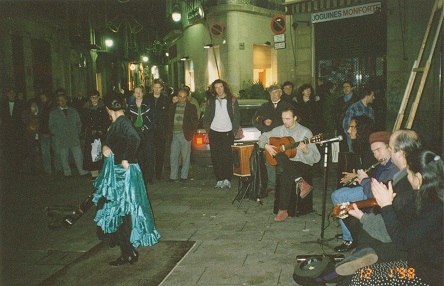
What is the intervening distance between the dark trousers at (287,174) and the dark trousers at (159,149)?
3968 mm

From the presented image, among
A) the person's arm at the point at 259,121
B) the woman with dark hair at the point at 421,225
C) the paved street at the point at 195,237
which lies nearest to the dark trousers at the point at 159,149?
the paved street at the point at 195,237

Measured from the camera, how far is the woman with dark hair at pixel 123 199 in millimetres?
Result: 5113

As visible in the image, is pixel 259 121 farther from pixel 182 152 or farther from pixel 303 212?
pixel 303 212

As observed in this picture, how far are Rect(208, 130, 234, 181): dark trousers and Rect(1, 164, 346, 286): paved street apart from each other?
0.46 meters

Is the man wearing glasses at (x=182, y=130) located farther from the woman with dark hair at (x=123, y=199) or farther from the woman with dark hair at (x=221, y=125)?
the woman with dark hair at (x=123, y=199)

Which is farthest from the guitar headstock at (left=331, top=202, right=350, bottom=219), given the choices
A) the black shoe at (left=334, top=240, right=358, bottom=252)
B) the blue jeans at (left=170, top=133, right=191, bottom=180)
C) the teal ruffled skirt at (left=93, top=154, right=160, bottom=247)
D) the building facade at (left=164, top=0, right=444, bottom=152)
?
the building facade at (left=164, top=0, right=444, bottom=152)

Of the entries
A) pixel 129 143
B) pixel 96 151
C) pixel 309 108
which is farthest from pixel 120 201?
pixel 309 108

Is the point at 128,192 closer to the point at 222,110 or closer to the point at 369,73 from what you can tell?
the point at 222,110

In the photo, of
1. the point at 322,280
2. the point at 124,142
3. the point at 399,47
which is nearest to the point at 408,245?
the point at 322,280

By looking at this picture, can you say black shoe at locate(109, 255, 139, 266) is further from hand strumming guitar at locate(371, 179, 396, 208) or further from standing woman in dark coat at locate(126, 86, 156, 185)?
standing woman in dark coat at locate(126, 86, 156, 185)

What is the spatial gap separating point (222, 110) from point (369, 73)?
24.6ft

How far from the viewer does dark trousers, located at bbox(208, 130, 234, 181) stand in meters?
8.96
